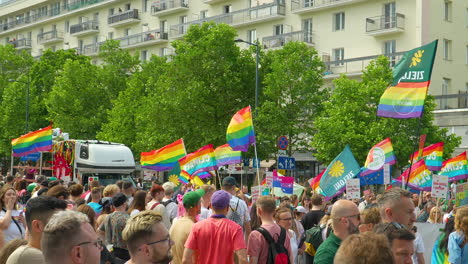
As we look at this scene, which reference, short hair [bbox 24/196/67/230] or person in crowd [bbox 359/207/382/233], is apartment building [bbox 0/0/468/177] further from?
short hair [bbox 24/196/67/230]

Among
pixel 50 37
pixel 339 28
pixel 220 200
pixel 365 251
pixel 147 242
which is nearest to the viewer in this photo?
pixel 365 251

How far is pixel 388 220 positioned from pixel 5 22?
285ft

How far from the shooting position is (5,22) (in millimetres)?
86312

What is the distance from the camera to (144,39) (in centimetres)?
6075

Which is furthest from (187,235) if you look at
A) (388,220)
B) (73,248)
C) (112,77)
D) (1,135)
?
(1,135)

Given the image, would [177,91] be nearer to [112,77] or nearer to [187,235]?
[112,77]

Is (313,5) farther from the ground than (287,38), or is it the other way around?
(313,5)

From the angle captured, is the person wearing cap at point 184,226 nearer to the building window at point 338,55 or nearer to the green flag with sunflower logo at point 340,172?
the green flag with sunflower logo at point 340,172

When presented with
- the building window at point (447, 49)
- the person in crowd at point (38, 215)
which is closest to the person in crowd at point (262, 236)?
the person in crowd at point (38, 215)

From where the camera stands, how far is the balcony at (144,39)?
58906mm

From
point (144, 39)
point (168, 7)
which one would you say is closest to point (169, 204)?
point (168, 7)

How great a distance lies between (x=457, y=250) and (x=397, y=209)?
1.47 metres

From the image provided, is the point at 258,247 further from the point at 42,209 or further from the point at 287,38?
the point at 287,38

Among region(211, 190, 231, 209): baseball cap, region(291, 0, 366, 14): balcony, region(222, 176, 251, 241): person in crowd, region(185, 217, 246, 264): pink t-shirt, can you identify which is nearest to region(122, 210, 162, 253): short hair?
region(185, 217, 246, 264): pink t-shirt
